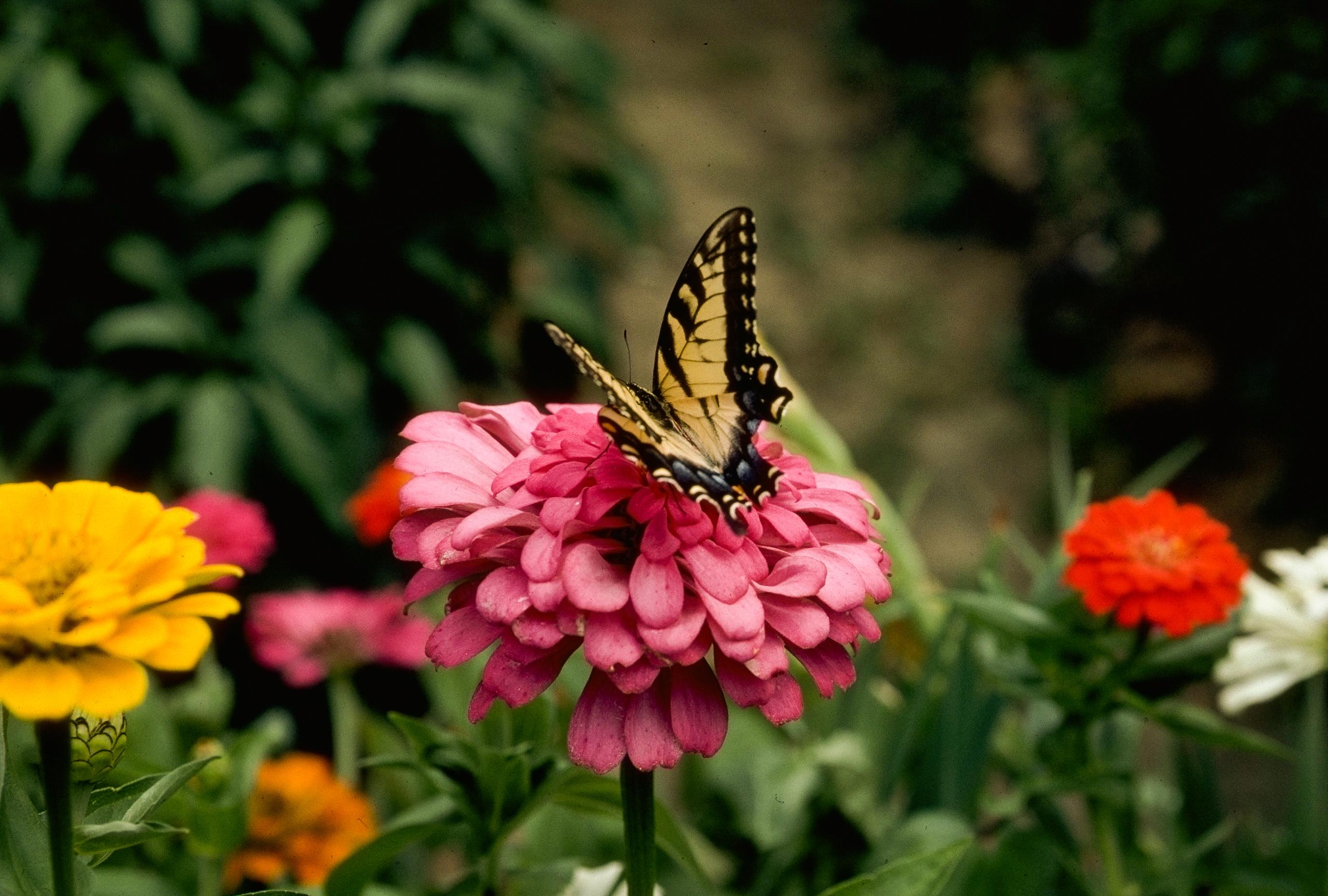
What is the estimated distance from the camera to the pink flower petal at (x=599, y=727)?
16.7 inches

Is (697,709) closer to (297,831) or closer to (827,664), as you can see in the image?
(827,664)

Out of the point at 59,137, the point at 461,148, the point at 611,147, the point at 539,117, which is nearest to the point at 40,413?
the point at 59,137

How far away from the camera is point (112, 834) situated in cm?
39

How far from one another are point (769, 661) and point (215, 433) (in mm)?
1306

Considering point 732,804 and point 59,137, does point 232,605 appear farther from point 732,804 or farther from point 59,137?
point 59,137

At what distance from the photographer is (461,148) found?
6.32ft

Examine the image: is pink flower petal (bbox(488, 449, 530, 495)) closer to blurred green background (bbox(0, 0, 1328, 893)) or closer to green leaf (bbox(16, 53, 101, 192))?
blurred green background (bbox(0, 0, 1328, 893))

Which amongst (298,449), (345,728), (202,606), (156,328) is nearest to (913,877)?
(202,606)

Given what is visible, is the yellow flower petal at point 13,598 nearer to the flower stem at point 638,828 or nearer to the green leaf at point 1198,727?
the flower stem at point 638,828

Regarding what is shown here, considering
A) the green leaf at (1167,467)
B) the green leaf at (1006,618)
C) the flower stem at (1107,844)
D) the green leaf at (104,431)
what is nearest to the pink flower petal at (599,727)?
the green leaf at (1006,618)

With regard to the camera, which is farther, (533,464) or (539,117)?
(539,117)

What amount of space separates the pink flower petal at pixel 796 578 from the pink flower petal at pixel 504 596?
0.09m

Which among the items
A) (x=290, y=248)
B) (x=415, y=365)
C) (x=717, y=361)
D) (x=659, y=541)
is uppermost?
(x=290, y=248)

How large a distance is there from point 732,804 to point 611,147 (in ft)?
6.30
